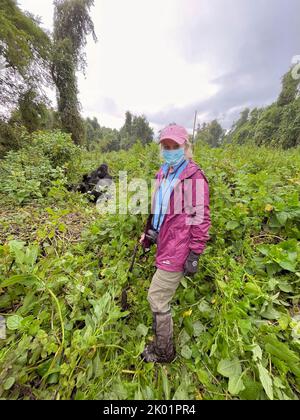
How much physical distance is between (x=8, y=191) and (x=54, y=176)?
0.90m

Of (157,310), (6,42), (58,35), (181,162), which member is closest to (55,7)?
(58,35)

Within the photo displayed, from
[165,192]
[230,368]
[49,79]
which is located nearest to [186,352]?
[230,368]

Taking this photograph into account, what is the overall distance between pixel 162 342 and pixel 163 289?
1.53 ft

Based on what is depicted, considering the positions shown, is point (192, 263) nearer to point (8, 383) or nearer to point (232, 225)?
point (232, 225)

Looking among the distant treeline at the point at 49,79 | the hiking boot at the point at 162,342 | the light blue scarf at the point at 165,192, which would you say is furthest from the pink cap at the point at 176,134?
the distant treeline at the point at 49,79

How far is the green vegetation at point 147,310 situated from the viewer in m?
1.34

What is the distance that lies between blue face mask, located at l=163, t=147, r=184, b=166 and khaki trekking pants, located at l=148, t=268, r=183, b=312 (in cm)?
101

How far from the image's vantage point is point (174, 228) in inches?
65.3

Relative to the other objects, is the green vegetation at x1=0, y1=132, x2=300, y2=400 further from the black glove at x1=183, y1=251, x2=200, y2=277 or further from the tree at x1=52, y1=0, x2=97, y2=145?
the tree at x1=52, y1=0, x2=97, y2=145

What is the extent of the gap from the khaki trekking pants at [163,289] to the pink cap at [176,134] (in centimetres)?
119

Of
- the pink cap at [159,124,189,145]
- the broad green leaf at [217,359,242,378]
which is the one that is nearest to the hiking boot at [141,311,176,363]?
the broad green leaf at [217,359,242,378]

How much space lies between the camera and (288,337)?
1.46m

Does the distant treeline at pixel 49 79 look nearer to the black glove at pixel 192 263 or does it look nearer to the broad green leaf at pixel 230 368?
the black glove at pixel 192 263

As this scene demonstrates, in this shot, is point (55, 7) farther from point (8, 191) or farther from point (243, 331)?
point (243, 331)
